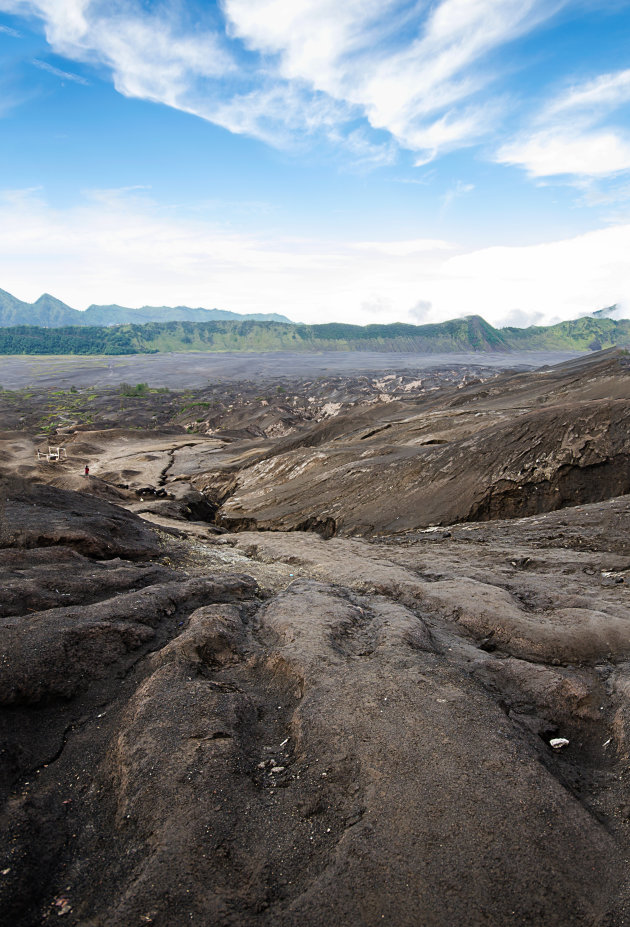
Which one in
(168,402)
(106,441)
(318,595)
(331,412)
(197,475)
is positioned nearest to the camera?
(318,595)

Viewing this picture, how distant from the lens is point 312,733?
17.9 feet

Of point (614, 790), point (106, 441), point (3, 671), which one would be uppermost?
point (3, 671)

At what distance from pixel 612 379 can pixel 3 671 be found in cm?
→ 2952

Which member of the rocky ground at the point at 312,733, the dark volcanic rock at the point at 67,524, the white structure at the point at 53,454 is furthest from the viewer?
the white structure at the point at 53,454

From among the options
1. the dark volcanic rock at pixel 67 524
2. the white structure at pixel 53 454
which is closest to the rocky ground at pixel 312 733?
the dark volcanic rock at pixel 67 524

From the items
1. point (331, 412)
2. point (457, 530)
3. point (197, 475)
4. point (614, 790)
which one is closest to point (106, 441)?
point (197, 475)

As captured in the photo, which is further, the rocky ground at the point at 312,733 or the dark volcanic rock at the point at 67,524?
the dark volcanic rock at the point at 67,524

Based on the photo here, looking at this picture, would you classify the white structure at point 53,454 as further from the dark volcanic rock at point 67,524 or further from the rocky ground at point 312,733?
the rocky ground at point 312,733

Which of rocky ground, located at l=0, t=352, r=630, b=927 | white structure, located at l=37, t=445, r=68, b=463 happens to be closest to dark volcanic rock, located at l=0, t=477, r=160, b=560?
rocky ground, located at l=0, t=352, r=630, b=927

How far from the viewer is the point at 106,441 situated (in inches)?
2130

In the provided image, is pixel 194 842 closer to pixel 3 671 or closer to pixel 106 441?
pixel 3 671

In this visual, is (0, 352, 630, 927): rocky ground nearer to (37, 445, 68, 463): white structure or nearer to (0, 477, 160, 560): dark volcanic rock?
(0, 477, 160, 560): dark volcanic rock

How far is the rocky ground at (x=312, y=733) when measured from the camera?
387cm

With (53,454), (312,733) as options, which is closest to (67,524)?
(312,733)
